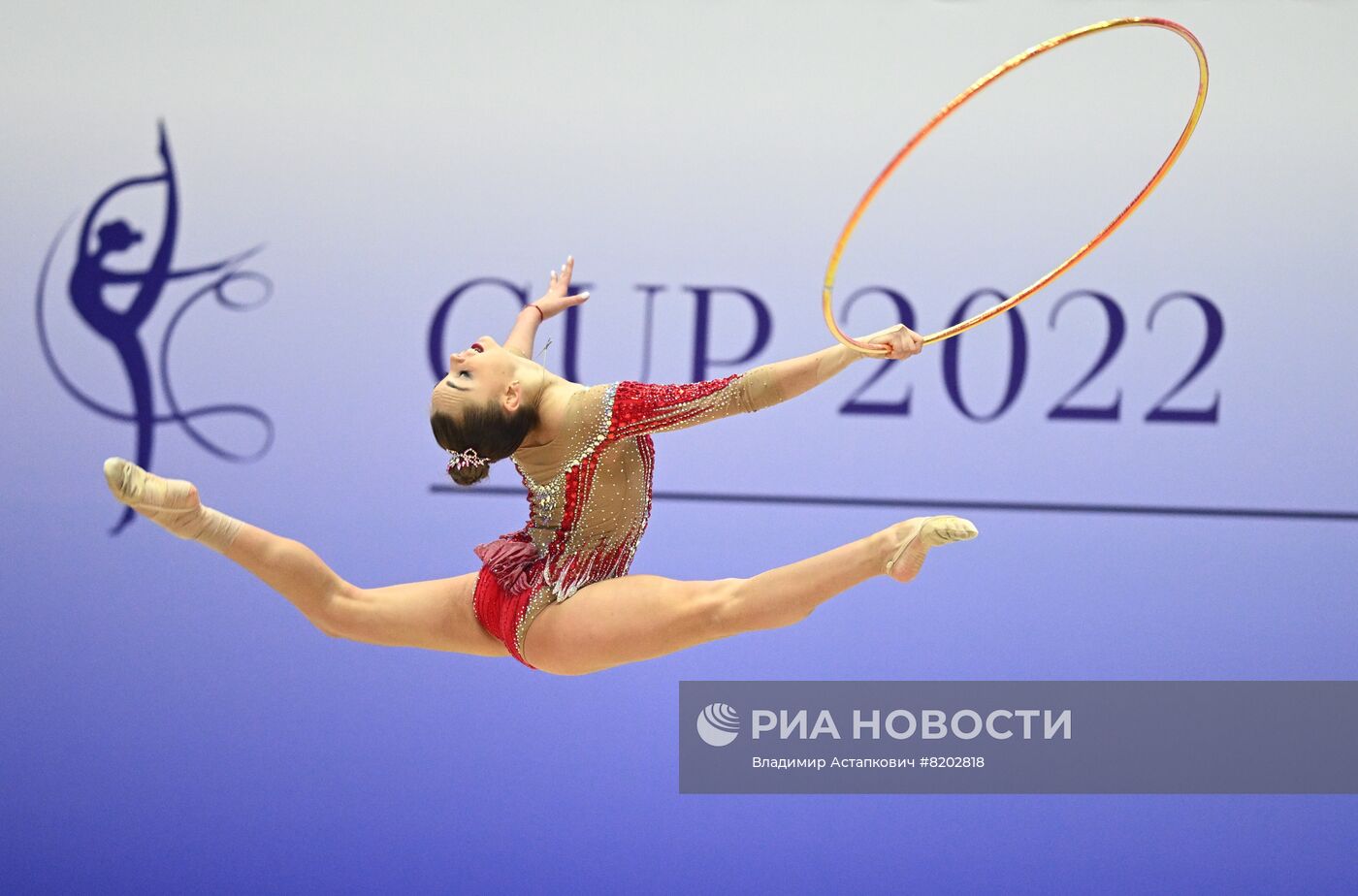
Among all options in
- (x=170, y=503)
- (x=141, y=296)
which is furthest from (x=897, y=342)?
(x=141, y=296)

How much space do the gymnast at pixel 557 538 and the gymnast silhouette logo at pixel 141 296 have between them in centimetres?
161

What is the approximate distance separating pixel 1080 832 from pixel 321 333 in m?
3.09

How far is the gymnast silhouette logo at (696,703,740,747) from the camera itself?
517 centimetres

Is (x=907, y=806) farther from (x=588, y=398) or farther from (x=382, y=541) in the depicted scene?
(x=588, y=398)

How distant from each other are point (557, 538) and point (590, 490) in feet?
0.52

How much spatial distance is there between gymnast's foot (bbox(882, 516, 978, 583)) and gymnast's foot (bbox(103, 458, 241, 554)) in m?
1.57

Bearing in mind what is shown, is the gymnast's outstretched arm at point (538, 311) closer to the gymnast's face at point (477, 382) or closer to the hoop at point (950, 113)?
the gymnast's face at point (477, 382)

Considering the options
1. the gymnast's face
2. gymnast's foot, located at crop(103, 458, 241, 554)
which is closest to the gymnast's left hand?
the gymnast's face

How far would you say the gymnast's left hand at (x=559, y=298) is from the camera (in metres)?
4.08

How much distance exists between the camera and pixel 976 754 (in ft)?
17.0

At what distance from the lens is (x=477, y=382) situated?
3559mm

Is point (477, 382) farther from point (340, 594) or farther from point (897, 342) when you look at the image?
point (897, 342)
